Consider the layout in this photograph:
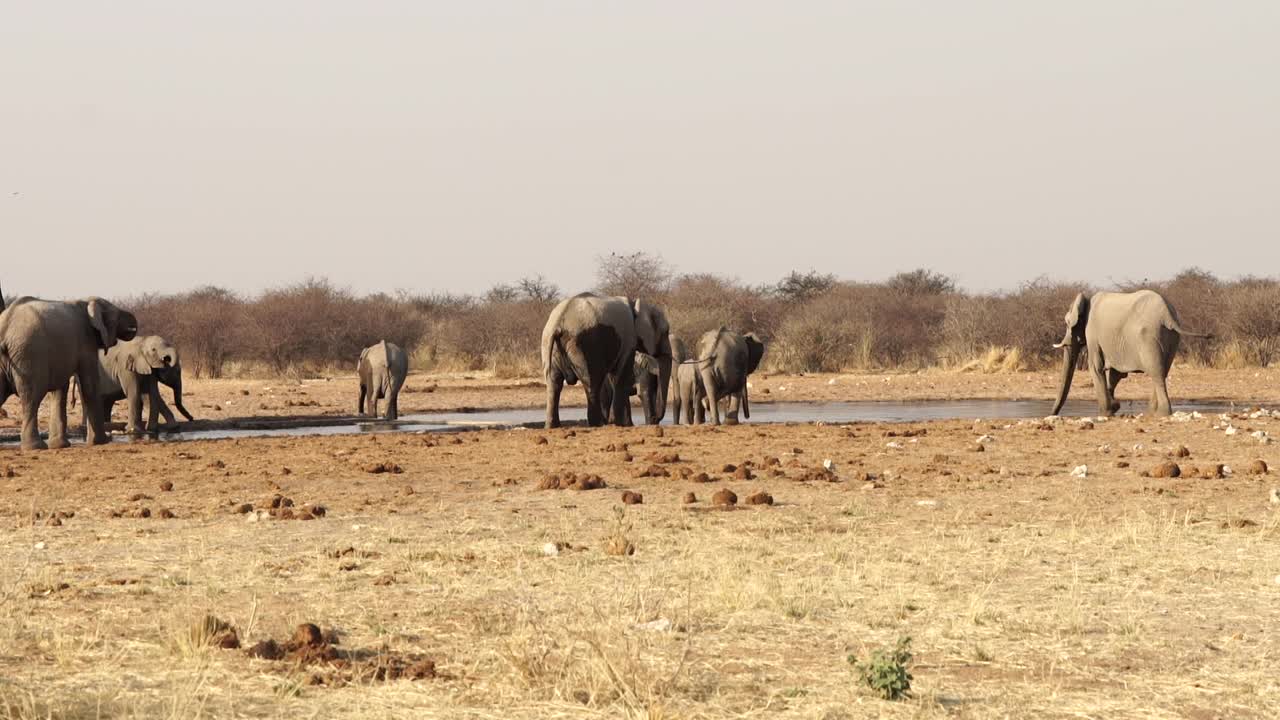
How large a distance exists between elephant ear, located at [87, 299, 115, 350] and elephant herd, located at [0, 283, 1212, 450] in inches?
0.7

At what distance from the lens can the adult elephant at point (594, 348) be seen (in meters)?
21.7

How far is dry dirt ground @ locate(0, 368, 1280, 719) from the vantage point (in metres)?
6.15

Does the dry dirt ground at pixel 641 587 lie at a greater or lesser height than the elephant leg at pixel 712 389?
lesser

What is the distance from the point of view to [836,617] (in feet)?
25.1

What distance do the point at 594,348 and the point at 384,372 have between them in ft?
18.0

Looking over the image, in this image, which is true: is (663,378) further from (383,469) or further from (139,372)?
(383,469)

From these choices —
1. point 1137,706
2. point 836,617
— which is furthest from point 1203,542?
point 1137,706

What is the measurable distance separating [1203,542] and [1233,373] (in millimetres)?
27933

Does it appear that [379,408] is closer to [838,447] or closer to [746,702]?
[838,447]

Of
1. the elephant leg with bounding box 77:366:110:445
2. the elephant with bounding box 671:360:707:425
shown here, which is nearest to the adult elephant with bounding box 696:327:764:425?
the elephant with bounding box 671:360:707:425

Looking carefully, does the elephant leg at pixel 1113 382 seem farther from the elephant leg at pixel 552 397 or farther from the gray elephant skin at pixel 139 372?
the gray elephant skin at pixel 139 372

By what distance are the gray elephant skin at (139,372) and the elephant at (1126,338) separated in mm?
12925

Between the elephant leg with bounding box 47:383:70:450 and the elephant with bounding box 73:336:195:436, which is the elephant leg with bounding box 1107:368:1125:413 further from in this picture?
the elephant leg with bounding box 47:383:70:450

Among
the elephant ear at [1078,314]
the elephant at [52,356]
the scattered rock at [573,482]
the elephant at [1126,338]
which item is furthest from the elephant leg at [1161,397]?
the elephant at [52,356]
